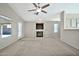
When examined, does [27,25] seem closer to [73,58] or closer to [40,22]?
[40,22]

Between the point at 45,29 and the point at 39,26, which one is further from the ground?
the point at 39,26

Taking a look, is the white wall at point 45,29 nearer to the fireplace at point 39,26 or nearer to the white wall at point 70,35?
the fireplace at point 39,26

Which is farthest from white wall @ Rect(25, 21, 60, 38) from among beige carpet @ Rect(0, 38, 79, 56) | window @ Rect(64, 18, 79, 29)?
beige carpet @ Rect(0, 38, 79, 56)

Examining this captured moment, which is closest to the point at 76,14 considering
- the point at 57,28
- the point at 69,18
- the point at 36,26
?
the point at 69,18

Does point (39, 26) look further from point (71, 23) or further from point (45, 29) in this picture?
point (71, 23)

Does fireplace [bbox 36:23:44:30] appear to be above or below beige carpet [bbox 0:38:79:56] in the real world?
above

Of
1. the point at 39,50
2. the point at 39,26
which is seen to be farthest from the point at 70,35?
the point at 39,26

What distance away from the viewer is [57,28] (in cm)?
1173

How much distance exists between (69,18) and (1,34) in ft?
14.8

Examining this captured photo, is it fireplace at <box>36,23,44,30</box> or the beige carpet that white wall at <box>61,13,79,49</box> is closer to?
the beige carpet

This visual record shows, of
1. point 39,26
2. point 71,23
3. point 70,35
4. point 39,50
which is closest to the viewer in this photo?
point 39,50

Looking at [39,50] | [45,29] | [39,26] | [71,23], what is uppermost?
[71,23]

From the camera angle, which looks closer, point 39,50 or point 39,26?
point 39,50

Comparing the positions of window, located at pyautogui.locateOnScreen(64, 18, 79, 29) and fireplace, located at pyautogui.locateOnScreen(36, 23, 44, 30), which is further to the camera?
fireplace, located at pyautogui.locateOnScreen(36, 23, 44, 30)
